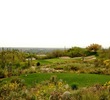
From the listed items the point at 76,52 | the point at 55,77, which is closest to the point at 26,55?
the point at 76,52

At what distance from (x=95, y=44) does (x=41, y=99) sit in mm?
26804

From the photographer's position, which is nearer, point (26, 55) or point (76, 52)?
point (26, 55)

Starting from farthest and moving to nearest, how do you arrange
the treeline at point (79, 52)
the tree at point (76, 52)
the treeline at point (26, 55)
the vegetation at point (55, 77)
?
the tree at point (76, 52), the treeline at point (79, 52), the treeline at point (26, 55), the vegetation at point (55, 77)

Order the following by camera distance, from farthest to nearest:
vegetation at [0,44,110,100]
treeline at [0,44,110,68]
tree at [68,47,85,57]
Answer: tree at [68,47,85,57] < treeline at [0,44,110,68] < vegetation at [0,44,110,100]

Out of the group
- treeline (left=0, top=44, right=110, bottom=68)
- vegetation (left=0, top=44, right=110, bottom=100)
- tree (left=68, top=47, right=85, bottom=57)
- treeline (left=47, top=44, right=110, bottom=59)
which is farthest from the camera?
tree (left=68, top=47, right=85, bottom=57)

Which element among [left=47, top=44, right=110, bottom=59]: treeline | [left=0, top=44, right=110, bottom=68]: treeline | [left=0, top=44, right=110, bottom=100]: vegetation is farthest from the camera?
[left=47, top=44, right=110, bottom=59]: treeline

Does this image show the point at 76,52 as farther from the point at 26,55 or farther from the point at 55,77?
the point at 55,77

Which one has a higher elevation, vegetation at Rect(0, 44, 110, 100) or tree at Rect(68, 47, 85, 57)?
tree at Rect(68, 47, 85, 57)

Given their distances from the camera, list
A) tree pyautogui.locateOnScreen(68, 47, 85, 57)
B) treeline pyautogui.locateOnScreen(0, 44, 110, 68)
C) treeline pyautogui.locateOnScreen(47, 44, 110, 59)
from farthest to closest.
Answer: tree pyautogui.locateOnScreen(68, 47, 85, 57) < treeline pyautogui.locateOnScreen(47, 44, 110, 59) < treeline pyautogui.locateOnScreen(0, 44, 110, 68)

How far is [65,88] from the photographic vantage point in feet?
37.8

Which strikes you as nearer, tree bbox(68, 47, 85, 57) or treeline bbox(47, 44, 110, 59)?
treeline bbox(47, 44, 110, 59)

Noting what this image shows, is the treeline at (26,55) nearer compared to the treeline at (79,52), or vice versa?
the treeline at (26,55)

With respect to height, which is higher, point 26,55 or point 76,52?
point 76,52

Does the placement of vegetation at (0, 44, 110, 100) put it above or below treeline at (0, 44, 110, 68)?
below
